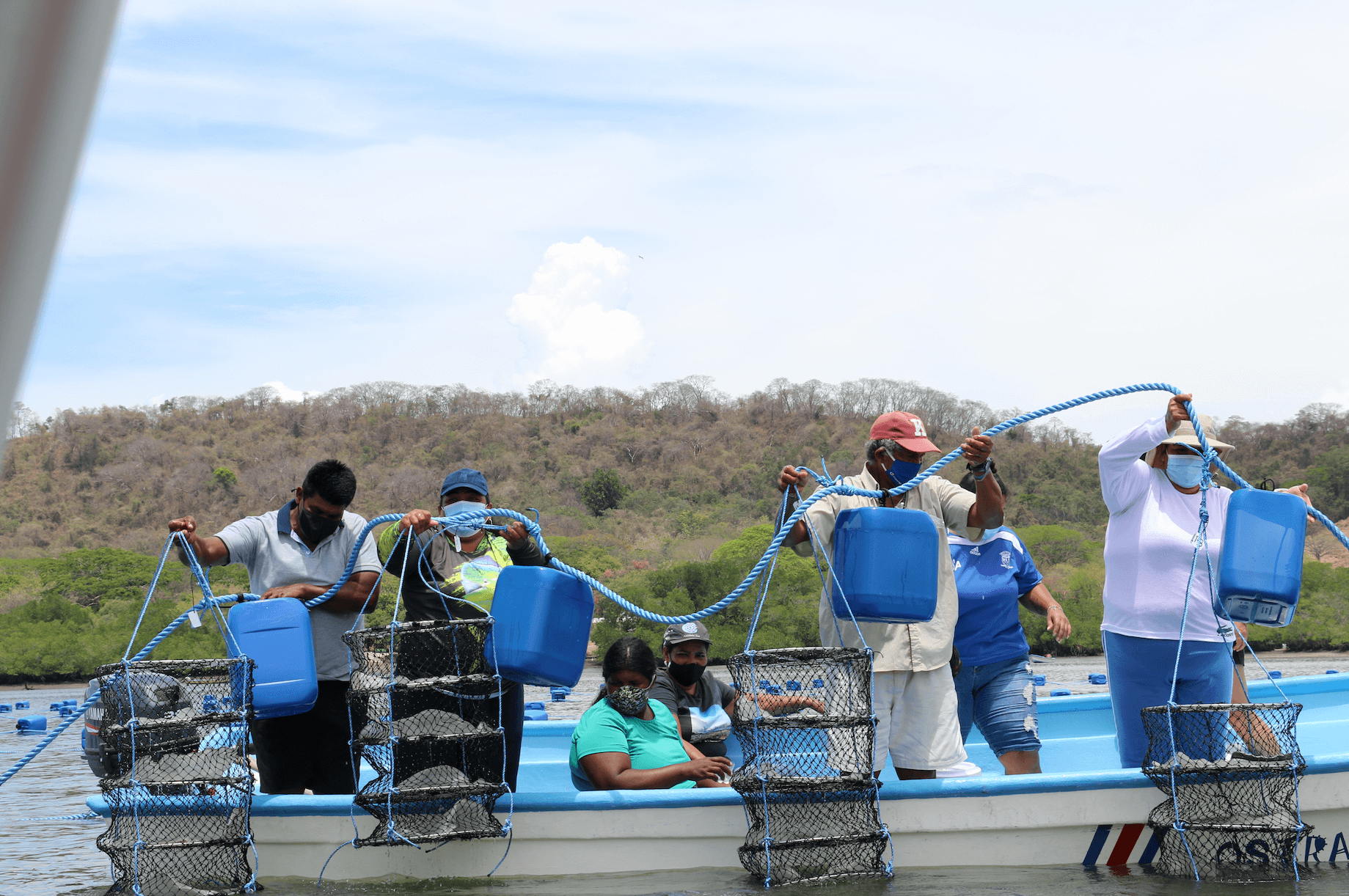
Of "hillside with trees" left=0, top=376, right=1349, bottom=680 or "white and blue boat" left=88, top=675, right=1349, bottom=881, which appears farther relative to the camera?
"hillside with trees" left=0, top=376, right=1349, bottom=680

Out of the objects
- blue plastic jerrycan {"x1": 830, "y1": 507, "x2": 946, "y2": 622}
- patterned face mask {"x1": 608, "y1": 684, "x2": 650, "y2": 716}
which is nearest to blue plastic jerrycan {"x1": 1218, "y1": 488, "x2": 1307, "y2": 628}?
blue plastic jerrycan {"x1": 830, "y1": 507, "x2": 946, "y2": 622}

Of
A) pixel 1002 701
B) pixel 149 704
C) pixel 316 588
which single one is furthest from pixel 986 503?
pixel 149 704

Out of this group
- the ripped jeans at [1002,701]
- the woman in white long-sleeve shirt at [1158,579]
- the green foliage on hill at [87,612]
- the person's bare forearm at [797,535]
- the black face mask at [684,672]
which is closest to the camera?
the woman in white long-sleeve shirt at [1158,579]

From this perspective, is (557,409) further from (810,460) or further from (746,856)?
(746,856)

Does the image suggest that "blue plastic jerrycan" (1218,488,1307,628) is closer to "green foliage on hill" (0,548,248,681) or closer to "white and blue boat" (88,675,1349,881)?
"white and blue boat" (88,675,1349,881)

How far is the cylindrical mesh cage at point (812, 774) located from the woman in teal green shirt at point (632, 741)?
564 mm

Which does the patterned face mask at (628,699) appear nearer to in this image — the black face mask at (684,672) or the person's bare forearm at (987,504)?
the black face mask at (684,672)

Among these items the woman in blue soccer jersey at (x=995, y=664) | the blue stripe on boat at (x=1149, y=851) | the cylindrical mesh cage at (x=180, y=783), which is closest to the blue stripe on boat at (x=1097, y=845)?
the blue stripe on boat at (x=1149, y=851)

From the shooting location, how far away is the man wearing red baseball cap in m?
4.69

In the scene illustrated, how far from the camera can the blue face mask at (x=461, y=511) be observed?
5.12m

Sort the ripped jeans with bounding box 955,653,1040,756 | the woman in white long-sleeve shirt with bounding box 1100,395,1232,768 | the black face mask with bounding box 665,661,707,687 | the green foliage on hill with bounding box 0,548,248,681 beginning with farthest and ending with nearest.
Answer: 1. the green foliage on hill with bounding box 0,548,248,681
2. the black face mask with bounding box 665,661,707,687
3. the ripped jeans with bounding box 955,653,1040,756
4. the woman in white long-sleeve shirt with bounding box 1100,395,1232,768

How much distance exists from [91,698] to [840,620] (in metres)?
3.69

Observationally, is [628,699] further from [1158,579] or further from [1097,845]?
[1158,579]

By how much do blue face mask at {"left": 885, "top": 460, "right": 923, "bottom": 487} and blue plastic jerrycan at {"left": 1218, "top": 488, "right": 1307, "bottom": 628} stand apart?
4.02 feet
